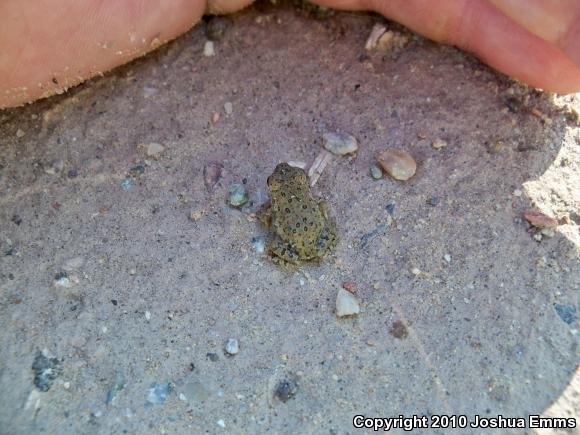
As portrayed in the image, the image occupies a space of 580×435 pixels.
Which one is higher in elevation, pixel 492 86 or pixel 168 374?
pixel 492 86

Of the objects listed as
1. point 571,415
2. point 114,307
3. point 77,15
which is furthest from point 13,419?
point 571,415

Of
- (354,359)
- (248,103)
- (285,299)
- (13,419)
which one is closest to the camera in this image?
(13,419)

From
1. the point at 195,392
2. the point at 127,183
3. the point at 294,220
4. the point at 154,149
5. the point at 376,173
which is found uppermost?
the point at 376,173

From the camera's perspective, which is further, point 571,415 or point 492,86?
point 492,86

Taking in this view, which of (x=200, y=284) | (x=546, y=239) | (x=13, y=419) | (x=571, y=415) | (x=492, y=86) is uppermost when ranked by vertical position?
(x=492, y=86)

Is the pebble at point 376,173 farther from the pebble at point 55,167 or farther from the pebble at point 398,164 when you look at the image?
the pebble at point 55,167

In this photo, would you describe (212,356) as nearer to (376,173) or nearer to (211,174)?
(211,174)

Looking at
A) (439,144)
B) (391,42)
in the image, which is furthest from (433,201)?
(391,42)

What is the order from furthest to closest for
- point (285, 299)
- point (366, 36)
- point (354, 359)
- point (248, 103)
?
point (366, 36) → point (248, 103) → point (285, 299) → point (354, 359)

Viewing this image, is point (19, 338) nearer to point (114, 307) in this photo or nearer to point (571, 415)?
point (114, 307)
